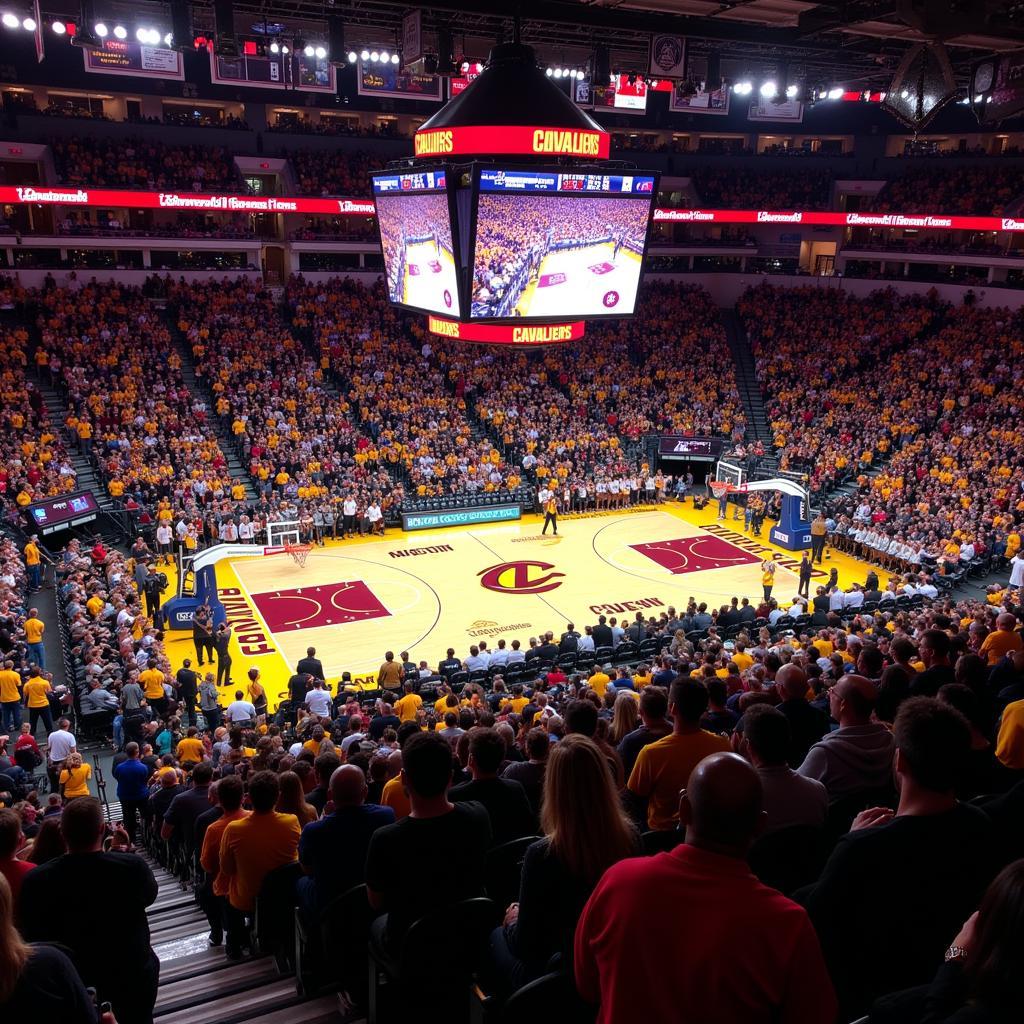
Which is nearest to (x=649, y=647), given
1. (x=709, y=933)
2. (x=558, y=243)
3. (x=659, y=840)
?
(x=558, y=243)

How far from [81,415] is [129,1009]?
83.1ft

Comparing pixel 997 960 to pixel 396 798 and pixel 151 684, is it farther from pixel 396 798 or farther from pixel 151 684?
pixel 151 684

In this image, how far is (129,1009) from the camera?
4250 mm

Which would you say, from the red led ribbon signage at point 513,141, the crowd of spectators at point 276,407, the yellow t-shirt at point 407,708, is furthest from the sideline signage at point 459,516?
the yellow t-shirt at point 407,708

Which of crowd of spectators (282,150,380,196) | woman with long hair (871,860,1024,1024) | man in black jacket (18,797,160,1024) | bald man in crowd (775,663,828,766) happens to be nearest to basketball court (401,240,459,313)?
bald man in crowd (775,663,828,766)

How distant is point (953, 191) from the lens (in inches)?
1507

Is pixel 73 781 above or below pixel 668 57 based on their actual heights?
below

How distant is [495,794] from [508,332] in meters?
13.8

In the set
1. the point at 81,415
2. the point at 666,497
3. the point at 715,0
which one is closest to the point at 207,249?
the point at 81,415

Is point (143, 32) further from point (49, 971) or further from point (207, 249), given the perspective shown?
point (207, 249)

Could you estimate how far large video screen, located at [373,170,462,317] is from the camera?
16.5 meters

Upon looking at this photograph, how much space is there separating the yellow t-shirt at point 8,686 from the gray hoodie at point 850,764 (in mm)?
12633

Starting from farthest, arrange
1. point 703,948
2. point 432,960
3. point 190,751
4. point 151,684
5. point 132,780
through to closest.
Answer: point 151,684
point 190,751
point 132,780
point 432,960
point 703,948

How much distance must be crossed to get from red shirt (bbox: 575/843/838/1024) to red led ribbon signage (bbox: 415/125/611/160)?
1440cm
